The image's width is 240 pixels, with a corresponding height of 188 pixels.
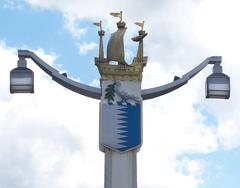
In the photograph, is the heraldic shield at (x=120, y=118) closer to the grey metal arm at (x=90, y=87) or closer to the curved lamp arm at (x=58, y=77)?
the grey metal arm at (x=90, y=87)

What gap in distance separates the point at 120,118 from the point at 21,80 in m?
2.15

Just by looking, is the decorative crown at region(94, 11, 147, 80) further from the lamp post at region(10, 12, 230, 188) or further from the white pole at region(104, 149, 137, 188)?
the white pole at region(104, 149, 137, 188)

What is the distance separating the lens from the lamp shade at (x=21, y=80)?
34.7 feet

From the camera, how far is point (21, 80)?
10.7 metres

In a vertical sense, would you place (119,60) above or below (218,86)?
above

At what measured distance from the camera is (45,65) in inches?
461

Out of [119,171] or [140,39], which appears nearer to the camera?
[119,171]

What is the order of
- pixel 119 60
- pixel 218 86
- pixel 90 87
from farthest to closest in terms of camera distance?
pixel 119 60
pixel 90 87
pixel 218 86

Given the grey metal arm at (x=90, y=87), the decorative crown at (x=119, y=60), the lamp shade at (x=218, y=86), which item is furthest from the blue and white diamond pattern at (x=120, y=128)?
the lamp shade at (x=218, y=86)

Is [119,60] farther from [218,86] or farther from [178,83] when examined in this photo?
[218,86]

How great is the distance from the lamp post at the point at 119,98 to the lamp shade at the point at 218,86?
0.35ft

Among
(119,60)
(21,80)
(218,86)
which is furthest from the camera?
(119,60)

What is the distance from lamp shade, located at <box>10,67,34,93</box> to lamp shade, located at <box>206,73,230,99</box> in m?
3.19

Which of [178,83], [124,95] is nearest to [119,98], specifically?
[124,95]
